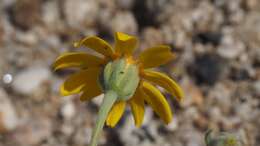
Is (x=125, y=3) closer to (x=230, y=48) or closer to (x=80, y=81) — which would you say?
(x=230, y=48)

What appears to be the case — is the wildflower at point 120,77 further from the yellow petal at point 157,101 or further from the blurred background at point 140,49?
the blurred background at point 140,49

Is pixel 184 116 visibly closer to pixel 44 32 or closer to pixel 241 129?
pixel 241 129

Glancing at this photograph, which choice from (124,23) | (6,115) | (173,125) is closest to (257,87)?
(173,125)

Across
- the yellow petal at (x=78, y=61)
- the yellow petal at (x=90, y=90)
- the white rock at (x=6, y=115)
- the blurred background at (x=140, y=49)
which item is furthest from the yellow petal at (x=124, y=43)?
the white rock at (x=6, y=115)

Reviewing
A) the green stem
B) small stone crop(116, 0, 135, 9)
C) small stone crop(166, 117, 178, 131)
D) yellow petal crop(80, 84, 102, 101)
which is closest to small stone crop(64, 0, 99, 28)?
small stone crop(116, 0, 135, 9)

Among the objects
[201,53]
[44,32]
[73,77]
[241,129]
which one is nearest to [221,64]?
[201,53]

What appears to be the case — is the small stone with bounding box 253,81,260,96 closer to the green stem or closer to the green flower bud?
the green flower bud
